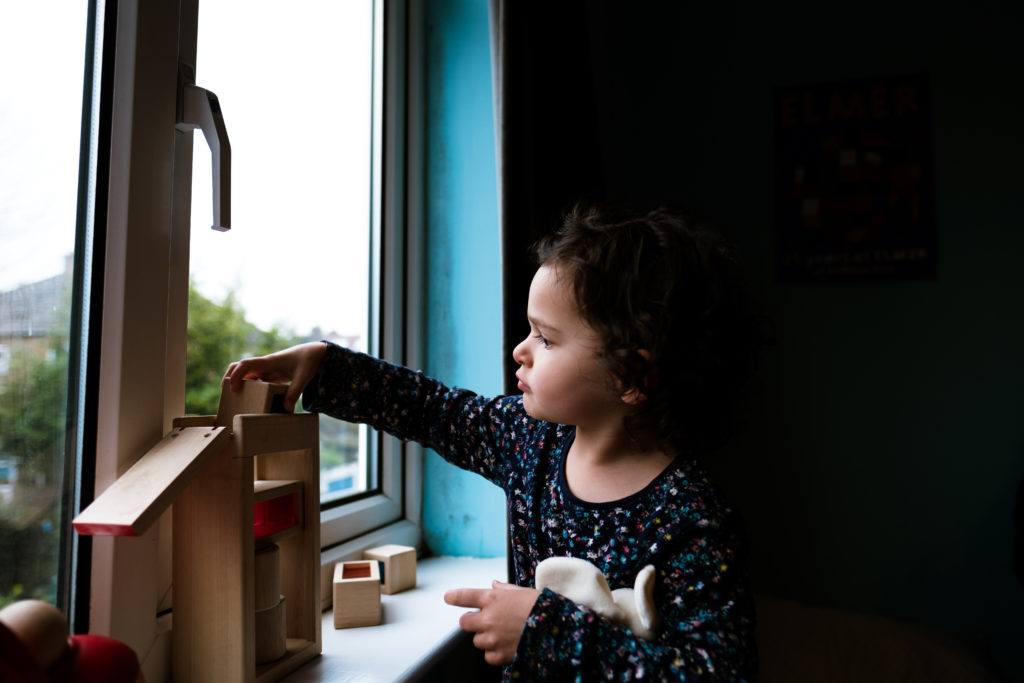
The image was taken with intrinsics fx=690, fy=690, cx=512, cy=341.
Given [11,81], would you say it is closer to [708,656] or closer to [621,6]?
[708,656]

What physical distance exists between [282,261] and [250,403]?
1.20 feet

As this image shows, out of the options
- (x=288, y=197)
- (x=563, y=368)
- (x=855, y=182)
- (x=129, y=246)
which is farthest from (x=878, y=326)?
(x=129, y=246)

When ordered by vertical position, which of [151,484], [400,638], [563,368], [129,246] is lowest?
[400,638]

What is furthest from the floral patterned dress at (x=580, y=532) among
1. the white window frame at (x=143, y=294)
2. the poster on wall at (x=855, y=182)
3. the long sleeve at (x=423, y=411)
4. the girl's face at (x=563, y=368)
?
the poster on wall at (x=855, y=182)

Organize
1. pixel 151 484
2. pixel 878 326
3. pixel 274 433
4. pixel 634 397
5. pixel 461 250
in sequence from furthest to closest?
pixel 878 326 < pixel 461 250 < pixel 634 397 < pixel 274 433 < pixel 151 484

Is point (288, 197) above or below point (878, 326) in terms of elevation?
above

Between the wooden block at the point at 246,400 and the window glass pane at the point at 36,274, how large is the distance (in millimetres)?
146

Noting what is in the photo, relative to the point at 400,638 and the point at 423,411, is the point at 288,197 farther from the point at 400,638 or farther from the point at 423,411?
the point at 400,638

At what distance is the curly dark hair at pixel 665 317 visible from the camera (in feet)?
2.70

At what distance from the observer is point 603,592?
0.71 m

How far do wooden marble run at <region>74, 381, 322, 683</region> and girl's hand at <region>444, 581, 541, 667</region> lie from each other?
0.68 ft

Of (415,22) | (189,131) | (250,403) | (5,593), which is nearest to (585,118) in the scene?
(415,22)

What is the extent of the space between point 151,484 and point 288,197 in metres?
0.58

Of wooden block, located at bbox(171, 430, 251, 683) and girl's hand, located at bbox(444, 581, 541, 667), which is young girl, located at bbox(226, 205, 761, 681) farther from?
wooden block, located at bbox(171, 430, 251, 683)
